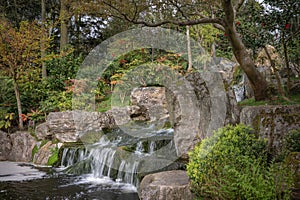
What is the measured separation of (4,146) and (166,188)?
911 centimetres

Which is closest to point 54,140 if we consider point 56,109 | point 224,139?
point 56,109

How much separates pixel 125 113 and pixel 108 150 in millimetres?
3643

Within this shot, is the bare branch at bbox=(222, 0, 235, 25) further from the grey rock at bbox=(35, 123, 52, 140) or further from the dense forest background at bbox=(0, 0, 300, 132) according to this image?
the grey rock at bbox=(35, 123, 52, 140)

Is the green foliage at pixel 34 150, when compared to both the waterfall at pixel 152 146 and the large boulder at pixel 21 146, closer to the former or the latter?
the large boulder at pixel 21 146

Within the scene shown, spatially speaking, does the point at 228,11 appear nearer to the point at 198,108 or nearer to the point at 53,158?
the point at 198,108

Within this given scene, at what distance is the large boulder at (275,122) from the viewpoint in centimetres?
475

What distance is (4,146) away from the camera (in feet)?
37.2

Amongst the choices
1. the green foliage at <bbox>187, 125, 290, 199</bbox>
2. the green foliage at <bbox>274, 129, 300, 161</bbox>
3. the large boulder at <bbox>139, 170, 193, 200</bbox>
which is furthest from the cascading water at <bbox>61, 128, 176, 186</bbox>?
the green foliage at <bbox>274, 129, 300, 161</bbox>

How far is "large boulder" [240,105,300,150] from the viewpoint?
475cm

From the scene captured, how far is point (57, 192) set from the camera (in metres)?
6.23

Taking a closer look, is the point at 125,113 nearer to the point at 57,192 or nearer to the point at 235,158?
the point at 57,192

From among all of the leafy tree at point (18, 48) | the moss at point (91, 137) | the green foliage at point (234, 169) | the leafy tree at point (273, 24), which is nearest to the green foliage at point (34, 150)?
the leafy tree at point (18, 48)

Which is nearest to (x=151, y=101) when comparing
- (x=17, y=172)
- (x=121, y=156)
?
(x=121, y=156)

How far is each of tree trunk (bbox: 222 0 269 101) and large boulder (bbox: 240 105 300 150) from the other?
57.5 inches
